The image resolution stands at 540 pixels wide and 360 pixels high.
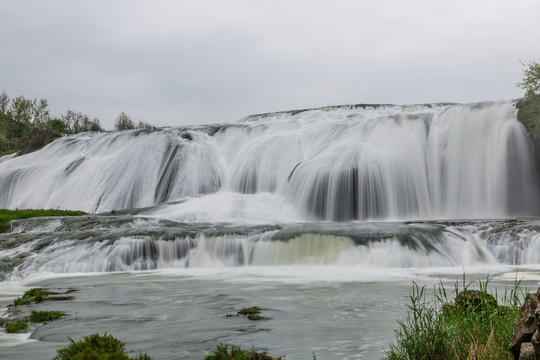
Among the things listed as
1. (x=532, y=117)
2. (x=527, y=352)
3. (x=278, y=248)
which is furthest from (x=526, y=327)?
Answer: (x=532, y=117)

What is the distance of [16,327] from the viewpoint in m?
6.50

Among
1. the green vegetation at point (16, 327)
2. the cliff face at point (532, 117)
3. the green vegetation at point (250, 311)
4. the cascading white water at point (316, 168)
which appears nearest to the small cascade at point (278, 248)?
the cascading white water at point (316, 168)

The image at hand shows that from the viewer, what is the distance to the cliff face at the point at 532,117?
78.0 ft

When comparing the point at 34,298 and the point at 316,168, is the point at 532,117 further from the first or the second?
the point at 34,298

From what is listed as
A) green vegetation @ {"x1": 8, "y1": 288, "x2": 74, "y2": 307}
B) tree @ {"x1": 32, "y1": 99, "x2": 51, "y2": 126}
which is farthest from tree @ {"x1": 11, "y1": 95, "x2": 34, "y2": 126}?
green vegetation @ {"x1": 8, "y1": 288, "x2": 74, "y2": 307}

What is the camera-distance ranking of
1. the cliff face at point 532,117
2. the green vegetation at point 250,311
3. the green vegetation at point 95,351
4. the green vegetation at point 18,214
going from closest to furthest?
1. the green vegetation at point 95,351
2. the green vegetation at point 250,311
3. the green vegetation at point 18,214
4. the cliff face at point 532,117

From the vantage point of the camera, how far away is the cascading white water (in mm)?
23812

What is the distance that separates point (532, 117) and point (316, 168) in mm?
11153

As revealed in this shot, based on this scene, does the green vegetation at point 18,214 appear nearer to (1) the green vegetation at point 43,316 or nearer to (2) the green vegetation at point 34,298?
(2) the green vegetation at point 34,298

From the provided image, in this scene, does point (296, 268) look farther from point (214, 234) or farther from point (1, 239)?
point (1, 239)

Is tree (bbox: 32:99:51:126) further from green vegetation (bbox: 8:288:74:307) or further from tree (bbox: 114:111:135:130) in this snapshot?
green vegetation (bbox: 8:288:74:307)

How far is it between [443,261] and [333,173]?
11531mm

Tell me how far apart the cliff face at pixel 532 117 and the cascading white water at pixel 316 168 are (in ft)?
1.20

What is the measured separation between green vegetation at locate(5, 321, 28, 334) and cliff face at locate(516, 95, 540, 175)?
2387 centimetres
